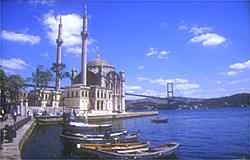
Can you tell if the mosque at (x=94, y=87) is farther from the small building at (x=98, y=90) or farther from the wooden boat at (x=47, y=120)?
the wooden boat at (x=47, y=120)

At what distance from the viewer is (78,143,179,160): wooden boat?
21.8 meters

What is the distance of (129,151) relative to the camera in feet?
73.9

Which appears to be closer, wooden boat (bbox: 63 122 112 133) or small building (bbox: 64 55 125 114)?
wooden boat (bbox: 63 122 112 133)

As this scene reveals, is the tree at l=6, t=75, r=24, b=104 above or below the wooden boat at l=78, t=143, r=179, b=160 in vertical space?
above

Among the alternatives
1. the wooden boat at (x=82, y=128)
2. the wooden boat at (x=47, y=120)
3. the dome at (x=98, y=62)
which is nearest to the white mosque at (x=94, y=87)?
the dome at (x=98, y=62)

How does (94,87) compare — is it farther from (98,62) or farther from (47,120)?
(47,120)

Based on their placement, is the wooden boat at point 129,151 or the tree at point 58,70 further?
the tree at point 58,70

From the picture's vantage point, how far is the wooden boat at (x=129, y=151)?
21798mm

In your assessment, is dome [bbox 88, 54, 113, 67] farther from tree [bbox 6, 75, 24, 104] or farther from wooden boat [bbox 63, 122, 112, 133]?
wooden boat [bbox 63, 122, 112, 133]

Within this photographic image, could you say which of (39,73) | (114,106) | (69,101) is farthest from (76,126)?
(114,106)

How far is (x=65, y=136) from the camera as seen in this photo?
2772 centimetres

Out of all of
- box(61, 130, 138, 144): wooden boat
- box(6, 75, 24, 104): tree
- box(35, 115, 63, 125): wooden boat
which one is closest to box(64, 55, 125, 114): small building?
box(6, 75, 24, 104): tree

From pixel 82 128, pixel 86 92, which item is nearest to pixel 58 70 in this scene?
pixel 86 92

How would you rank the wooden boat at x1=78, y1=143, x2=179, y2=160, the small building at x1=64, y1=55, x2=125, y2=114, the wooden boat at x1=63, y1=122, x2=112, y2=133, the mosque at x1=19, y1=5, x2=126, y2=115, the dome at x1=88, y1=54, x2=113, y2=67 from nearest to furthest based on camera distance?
the wooden boat at x1=78, y1=143, x2=179, y2=160, the wooden boat at x1=63, y1=122, x2=112, y2=133, the mosque at x1=19, y1=5, x2=126, y2=115, the small building at x1=64, y1=55, x2=125, y2=114, the dome at x1=88, y1=54, x2=113, y2=67
